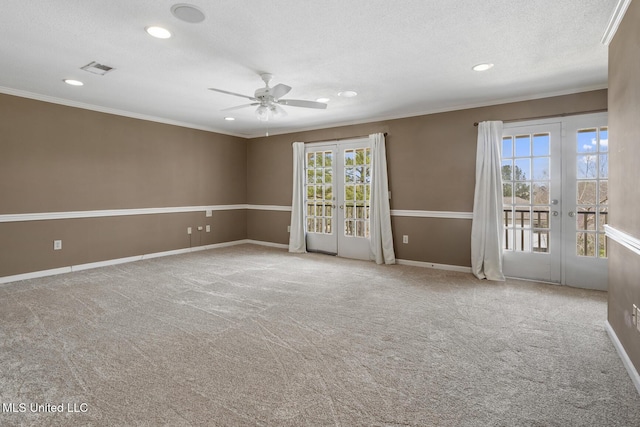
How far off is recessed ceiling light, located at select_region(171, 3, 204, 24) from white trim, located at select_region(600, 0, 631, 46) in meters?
2.94

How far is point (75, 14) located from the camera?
244cm

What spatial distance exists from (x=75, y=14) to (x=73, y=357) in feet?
8.23

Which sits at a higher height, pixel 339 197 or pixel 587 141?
pixel 587 141

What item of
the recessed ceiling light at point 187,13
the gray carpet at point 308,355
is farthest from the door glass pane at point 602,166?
the recessed ceiling light at point 187,13

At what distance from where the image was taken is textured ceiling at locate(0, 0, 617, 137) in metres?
2.38

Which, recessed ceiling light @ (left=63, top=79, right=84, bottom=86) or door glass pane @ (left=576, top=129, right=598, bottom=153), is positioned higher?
recessed ceiling light @ (left=63, top=79, right=84, bottom=86)

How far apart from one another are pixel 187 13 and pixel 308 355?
2645 millimetres

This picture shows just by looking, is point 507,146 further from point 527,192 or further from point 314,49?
point 314,49

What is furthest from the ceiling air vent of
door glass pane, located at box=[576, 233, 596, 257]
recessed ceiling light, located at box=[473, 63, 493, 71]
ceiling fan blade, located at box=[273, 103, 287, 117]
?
door glass pane, located at box=[576, 233, 596, 257]

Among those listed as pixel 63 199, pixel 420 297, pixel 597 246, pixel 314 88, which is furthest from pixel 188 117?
pixel 597 246

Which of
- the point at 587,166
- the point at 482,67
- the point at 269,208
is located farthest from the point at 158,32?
the point at 587,166

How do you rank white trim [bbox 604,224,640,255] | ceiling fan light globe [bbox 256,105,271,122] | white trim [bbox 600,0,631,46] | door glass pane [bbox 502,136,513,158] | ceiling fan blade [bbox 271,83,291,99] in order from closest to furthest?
white trim [bbox 604,224,640,255]
white trim [bbox 600,0,631,46]
ceiling fan blade [bbox 271,83,291,99]
ceiling fan light globe [bbox 256,105,271,122]
door glass pane [bbox 502,136,513,158]

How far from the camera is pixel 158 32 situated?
8.80ft

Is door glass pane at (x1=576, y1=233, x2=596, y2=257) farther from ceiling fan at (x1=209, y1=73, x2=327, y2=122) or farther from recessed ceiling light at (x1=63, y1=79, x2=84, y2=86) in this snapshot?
recessed ceiling light at (x1=63, y1=79, x2=84, y2=86)
